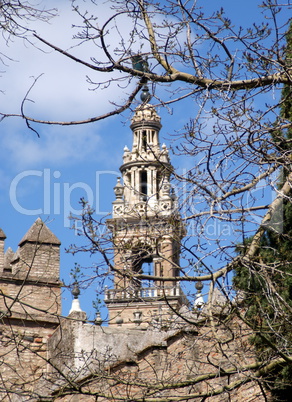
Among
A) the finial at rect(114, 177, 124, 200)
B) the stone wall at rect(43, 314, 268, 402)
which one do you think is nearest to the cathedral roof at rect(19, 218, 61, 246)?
the stone wall at rect(43, 314, 268, 402)

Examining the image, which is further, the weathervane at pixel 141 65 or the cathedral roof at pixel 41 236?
the cathedral roof at pixel 41 236

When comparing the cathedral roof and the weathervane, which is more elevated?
the cathedral roof

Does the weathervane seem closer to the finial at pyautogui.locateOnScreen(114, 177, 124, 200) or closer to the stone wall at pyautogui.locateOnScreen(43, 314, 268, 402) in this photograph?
the stone wall at pyautogui.locateOnScreen(43, 314, 268, 402)

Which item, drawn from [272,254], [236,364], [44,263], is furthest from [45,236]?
[236,364]

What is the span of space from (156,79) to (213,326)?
2.46 m

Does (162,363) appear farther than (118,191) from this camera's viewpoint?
No

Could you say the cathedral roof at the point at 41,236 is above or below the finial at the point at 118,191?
below

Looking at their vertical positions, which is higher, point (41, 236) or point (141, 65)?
point (41, 236)

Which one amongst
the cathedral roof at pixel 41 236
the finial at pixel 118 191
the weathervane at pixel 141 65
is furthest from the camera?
the finial at pixel 118 191

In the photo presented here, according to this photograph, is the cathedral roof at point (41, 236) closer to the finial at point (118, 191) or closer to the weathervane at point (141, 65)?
the weathervane at point (141, 65)

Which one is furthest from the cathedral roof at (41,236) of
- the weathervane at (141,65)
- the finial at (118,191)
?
the finial at (118,191)

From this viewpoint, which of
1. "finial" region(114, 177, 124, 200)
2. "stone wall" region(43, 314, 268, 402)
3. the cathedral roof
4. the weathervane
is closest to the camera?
"stone wall" region(43, 314, 268, 402)

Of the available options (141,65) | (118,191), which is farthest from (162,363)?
(118,191)

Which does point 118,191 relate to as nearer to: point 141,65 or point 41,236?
point 41,236
